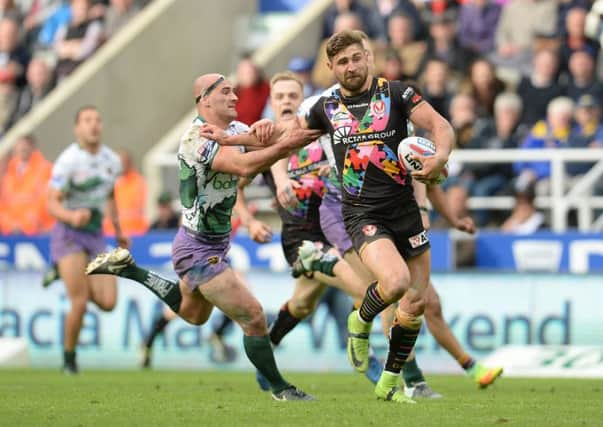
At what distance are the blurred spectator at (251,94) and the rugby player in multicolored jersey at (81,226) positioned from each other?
14.6 ft

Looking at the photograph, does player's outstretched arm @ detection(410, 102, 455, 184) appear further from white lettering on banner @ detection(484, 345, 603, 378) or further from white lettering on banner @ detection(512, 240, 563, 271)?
white lettering on banner @ detection(512, 240, 563, 271)

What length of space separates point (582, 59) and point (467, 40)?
7.09 ft

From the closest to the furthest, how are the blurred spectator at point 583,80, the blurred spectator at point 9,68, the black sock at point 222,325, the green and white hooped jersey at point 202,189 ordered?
the green and white hooped jersey at point 202,189 → the black sock at point 222,325 → the blurred spectator at point 583,80 → the blurred spectator at point 9,68

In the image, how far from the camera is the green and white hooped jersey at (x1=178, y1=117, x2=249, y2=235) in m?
10.8

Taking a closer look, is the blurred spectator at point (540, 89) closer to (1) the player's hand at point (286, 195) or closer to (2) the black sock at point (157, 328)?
(2) the black sock at point (157, 328)

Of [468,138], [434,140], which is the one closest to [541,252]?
[468,138]

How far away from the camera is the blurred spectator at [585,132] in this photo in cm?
1742

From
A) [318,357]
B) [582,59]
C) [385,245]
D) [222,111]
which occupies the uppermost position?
[582,59]

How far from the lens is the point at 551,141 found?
17812 millimetres

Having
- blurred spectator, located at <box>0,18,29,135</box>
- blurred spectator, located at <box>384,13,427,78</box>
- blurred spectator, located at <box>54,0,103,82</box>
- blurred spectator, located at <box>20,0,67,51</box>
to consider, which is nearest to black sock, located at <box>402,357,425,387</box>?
blurred spectator, located at <box>384,13,427,78</box>

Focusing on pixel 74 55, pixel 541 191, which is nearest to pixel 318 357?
pixel 541 191

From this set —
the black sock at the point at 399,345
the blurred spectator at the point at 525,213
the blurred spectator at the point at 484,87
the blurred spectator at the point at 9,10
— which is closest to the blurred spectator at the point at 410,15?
the blurred spectator at the point at 484,87

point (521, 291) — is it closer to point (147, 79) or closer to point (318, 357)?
point (318, 357)

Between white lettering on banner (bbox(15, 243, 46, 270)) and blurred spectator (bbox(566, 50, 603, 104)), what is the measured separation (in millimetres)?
7034
